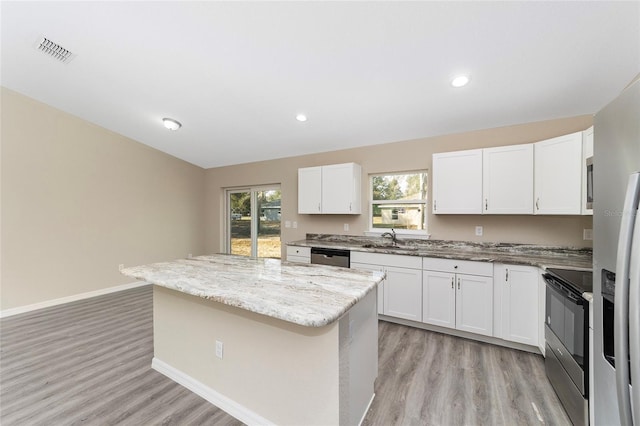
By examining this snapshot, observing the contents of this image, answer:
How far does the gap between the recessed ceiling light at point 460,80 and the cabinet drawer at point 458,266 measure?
1.75 metres

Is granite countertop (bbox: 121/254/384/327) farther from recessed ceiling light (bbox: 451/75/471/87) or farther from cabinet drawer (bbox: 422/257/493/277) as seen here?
recessed ceiling light (bbox: 451/75/471/87)

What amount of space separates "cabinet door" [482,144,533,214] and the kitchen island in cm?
194

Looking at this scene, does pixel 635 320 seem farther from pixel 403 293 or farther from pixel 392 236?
pixel 392 236

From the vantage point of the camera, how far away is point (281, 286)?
1540mm

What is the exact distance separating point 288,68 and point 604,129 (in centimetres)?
220

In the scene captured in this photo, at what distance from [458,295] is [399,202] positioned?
1.49 m

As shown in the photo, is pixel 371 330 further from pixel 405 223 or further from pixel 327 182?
pixel 327 182

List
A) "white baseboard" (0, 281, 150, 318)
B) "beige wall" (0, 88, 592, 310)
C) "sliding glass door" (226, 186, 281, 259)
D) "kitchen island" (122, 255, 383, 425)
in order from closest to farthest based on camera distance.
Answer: "kitchen island" (122, 255, 383, 425) < "beige wall" (0, 88, 592, 310) < "white baseboard" (0, 281, 150, 318) < "sliding glass door" (226, 186, 281, 259)

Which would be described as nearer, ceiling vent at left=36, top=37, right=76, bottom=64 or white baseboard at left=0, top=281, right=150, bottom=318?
ceiling vent at left=36, top=37, right=76, bottom=64

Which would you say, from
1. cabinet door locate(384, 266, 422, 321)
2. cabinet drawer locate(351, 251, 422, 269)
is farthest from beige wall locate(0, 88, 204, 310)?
cabinet door locate(384, 266, 422, 321)

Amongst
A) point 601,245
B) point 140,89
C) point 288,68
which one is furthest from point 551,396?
point 140,89

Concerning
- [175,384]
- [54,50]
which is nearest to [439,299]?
[175,384]

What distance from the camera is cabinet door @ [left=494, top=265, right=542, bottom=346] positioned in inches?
92.7

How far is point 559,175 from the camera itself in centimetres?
240
